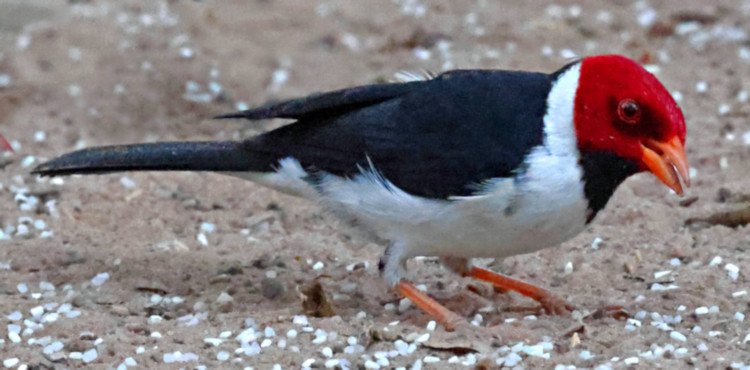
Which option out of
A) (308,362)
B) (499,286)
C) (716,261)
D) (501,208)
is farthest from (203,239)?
(716,261)

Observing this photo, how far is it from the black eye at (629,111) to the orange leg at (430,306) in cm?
97

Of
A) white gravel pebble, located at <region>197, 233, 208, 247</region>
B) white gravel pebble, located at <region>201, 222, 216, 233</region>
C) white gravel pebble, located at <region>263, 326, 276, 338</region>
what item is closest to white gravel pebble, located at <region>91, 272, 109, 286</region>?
white gravel pebble, located at <region>197, 233, 208, 247</region>

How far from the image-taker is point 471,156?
3.76 m

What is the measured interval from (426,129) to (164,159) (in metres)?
1.18

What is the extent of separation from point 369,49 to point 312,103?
319cm

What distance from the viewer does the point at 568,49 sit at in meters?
7.23

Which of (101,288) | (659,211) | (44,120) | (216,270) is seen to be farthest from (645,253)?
(44,120)

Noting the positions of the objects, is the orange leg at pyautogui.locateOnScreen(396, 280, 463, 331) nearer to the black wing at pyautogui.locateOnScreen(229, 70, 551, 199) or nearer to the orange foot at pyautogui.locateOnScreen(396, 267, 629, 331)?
the orange foot at pyautogui.locateOnScreen(396, 267, 629, 331)

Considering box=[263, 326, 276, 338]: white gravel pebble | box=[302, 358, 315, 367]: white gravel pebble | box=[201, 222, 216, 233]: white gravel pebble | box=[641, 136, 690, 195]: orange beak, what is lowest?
box=[201, 222, 216, 233]: white gravel pebble

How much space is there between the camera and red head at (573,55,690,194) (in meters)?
3.60

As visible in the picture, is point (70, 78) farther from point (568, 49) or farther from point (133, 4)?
point (568, 49)

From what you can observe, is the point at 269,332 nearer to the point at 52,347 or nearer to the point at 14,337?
the point at 52,347

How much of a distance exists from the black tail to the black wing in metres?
0.16

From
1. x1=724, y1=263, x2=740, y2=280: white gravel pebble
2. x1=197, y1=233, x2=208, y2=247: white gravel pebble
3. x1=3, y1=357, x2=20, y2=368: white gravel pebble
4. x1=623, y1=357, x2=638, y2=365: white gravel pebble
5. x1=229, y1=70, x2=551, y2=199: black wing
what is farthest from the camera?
x1=197, y1=233, x2=208, y2=247: white gravel pebble
